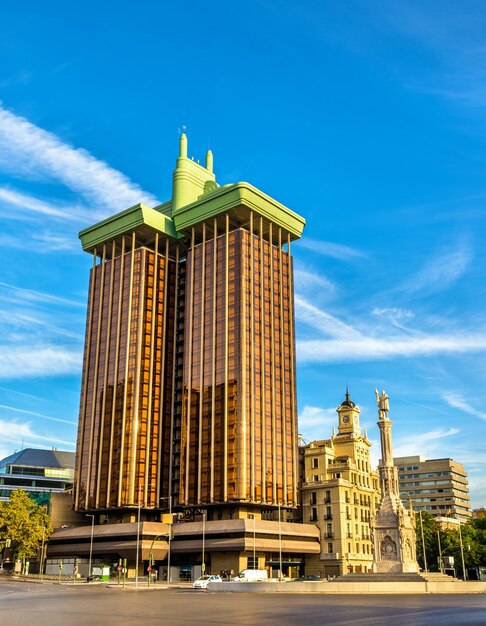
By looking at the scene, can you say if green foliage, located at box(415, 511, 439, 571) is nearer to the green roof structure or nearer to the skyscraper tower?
the skyscraper tower

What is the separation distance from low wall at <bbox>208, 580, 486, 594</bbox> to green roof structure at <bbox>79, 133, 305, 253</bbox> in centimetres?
7892

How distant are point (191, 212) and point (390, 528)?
8338 centimetres

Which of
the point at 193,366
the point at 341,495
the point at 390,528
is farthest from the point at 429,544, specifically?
the point at 390,528

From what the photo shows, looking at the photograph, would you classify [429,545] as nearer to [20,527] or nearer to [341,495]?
[341,495]

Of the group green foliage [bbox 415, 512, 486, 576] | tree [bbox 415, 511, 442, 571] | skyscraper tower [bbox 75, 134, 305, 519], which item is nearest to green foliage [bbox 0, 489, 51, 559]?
skyscraper tower [bbox 75, 134, 305, 519]

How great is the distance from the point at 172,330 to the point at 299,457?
3584 cm

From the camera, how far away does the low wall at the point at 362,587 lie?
5734 cm

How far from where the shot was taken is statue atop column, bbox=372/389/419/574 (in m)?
65.1

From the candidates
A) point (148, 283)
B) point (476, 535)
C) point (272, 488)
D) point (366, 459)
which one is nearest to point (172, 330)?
point (148, 283)

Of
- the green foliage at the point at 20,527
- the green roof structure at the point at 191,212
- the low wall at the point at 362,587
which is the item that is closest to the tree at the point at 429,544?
the green roof structure at the point at 191,212

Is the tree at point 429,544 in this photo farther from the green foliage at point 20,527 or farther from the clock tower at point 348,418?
the green foliage at point 20,527

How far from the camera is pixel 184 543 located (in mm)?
112438

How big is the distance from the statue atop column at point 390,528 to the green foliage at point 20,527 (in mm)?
69773

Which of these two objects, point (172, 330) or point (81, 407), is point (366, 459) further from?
point (81, 407)
